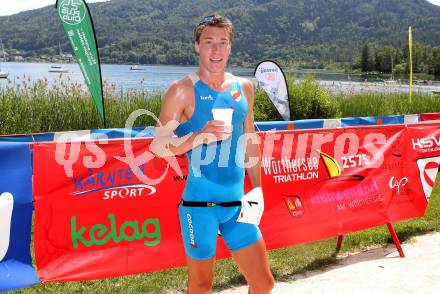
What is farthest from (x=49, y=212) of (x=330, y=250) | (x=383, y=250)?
(x=383, y=250)

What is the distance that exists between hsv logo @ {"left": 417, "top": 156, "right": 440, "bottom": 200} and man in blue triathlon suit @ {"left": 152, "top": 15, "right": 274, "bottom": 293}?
3943 mm

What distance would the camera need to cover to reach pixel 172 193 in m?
4.35

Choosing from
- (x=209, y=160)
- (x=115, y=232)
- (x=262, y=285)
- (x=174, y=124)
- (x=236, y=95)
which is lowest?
(x=115, y=232)

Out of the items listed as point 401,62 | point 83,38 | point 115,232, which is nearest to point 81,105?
point 83,38

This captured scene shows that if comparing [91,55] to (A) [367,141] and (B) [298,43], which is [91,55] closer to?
(A) [367,141]

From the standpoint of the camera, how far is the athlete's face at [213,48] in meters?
2.77

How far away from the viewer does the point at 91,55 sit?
7.89 meters

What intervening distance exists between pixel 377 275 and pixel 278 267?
1052 millimetres

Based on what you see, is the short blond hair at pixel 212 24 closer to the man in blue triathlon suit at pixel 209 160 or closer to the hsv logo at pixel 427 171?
the man in blue triathlon suit at pixel 209 160

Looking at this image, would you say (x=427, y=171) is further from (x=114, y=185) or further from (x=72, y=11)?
(x=72, y=11)

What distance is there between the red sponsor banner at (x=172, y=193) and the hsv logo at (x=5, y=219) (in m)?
0.21

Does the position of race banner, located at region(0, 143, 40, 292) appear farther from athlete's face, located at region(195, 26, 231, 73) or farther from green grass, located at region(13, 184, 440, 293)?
athlete's face, located at region(195, 26, 231, 73)

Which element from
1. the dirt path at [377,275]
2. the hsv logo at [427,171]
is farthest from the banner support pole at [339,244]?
the hsv logo at [427,171]

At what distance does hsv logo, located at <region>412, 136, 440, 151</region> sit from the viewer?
5.88 metres
